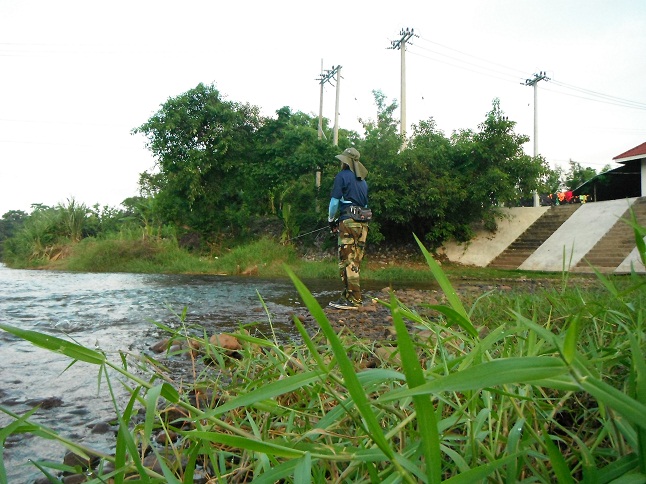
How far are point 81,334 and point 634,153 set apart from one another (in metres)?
20.5

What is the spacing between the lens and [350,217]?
17.4ft

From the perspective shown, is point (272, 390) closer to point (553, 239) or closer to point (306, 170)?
point (553, 239)

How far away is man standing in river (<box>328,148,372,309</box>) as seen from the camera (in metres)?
5.24

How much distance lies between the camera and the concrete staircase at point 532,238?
1454 cm

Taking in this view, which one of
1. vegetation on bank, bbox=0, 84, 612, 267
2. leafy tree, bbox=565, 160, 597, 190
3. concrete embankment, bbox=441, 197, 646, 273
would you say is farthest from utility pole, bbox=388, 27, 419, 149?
leafy tree, bbox=565, 160, 597, 190

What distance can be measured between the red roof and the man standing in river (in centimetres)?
1691

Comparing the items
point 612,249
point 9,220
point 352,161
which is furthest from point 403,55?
point 9,220

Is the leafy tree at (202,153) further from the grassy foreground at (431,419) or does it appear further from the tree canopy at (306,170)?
the grassy foreground at (431,419)

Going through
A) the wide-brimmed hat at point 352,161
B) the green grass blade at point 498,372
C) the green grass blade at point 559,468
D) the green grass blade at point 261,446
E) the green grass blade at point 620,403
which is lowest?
the green grass blade at point 559,468

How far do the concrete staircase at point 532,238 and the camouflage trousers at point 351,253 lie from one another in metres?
9.95

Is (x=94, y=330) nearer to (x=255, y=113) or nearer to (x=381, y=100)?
(x=255, y=113)

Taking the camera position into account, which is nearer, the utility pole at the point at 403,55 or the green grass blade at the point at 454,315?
the green grass blade at the point at 454,315

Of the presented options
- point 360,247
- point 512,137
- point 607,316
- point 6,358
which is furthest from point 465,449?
point 512,137

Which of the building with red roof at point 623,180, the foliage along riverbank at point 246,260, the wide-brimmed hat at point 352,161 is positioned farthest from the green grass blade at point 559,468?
the building with red roof at point 623,180
